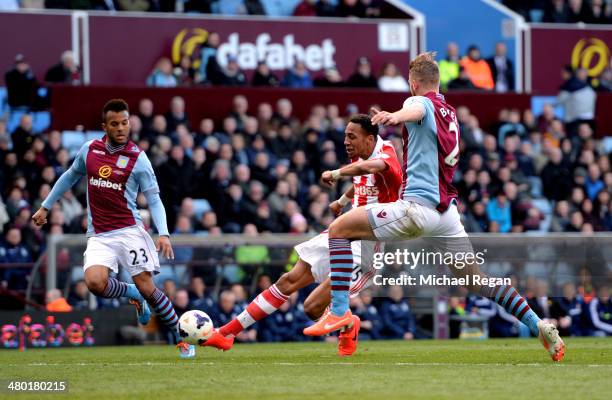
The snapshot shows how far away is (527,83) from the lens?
25344mm

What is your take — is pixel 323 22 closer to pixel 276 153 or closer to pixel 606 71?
pixel 276 153

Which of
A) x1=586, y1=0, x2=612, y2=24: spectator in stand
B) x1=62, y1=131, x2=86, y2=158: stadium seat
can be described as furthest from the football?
x1=586, y1=0, x2=612, y2=24: spectator in stand

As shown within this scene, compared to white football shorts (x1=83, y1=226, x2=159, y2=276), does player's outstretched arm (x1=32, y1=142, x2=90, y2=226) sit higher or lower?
higher

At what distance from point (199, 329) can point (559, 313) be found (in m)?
8.19

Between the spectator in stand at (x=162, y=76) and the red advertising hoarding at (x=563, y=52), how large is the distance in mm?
7615

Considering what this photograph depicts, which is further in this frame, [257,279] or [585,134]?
[585,134]

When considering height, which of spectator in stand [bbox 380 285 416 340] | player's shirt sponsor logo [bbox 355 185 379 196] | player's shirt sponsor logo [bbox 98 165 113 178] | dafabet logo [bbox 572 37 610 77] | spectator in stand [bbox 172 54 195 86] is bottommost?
spectator in stand [bbox 380 285 416 340]

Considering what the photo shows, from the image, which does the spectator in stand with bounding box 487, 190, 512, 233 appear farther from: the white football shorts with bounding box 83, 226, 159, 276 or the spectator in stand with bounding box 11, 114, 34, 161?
the white football shorts with bounding box 83, 226, 159, 276

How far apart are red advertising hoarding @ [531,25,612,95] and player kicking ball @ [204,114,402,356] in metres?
13.8

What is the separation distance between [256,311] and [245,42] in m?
11.1

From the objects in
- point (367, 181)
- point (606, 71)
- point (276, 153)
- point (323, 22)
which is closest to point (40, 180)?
point (276, 153)

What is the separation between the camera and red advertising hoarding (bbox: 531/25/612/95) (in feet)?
83.6

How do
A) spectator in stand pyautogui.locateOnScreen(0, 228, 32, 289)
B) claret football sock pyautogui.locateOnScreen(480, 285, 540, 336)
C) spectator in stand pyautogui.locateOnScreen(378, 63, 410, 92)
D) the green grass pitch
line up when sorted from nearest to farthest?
the green grass pitch < claret football sock pyautogui.locateOnScreen(480, 285, 540, 336) < spectator in stand pyautogui.locateOnScreen(0, 228, 32, 289) < spectator in stand pyautogui.locateOnScreen(378, 63, 410, 92)

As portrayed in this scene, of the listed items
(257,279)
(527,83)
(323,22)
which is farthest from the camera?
(527,83)
